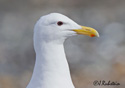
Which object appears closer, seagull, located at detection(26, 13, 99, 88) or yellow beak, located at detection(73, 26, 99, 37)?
seagull, located at detection(26, 13, 99, 88)

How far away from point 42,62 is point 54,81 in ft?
0.80

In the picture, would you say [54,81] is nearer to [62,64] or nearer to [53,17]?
[62,64]

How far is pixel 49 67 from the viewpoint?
587cm

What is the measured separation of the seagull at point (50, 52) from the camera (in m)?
5.84

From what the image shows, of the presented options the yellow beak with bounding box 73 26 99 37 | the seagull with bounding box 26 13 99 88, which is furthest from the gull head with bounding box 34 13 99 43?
the yellow beak with bounding box 73 26 99 37

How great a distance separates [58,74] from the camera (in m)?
Result: 5.89

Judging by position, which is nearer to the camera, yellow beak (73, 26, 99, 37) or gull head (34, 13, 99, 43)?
gull head (34, 13, 99, 43)

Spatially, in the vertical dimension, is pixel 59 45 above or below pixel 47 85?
above

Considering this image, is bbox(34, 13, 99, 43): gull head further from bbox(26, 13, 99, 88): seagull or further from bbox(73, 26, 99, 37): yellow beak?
bbox(73, 26, 99, 37): yellow beak

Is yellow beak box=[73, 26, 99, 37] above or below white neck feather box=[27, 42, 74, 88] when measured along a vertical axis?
above

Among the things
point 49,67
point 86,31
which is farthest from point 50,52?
point 86,31

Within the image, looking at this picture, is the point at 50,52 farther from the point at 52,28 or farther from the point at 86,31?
the point at 86,31

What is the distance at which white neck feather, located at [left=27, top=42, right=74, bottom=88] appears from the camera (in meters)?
5.86

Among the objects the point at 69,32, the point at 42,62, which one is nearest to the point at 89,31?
the point at 69,32
